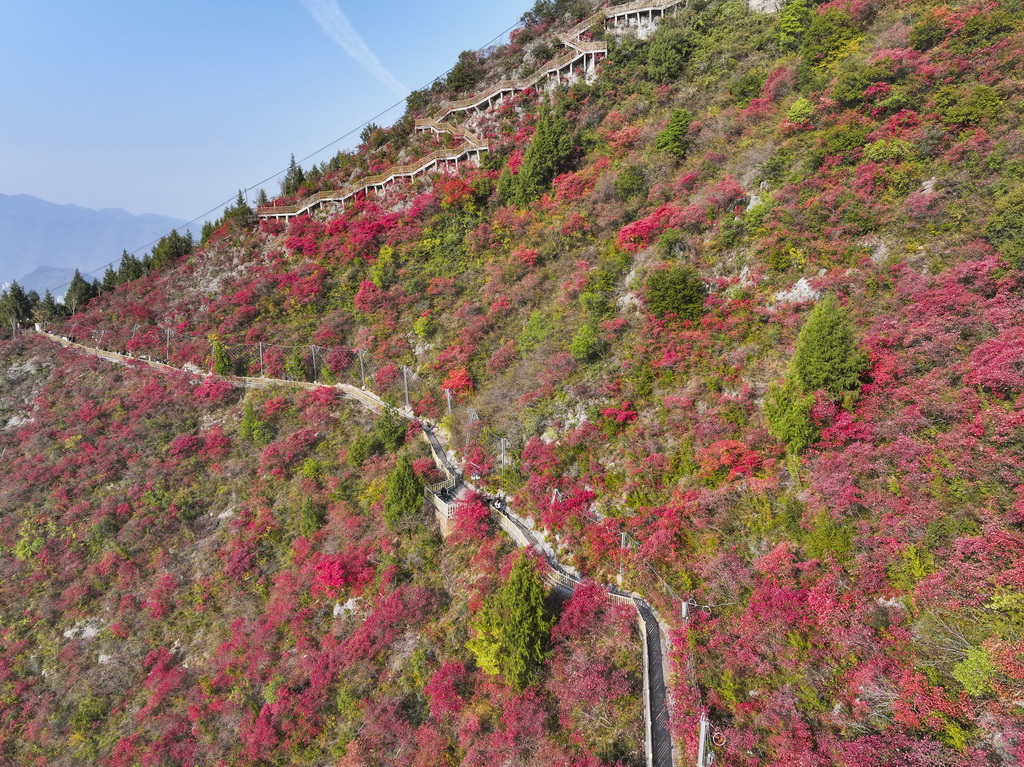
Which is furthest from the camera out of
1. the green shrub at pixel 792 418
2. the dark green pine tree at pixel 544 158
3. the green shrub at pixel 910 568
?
the dark green pine tree at pixel 544 158

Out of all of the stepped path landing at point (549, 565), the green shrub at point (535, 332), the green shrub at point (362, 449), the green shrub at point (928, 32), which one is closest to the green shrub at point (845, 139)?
the green shrub at point (928, 32)

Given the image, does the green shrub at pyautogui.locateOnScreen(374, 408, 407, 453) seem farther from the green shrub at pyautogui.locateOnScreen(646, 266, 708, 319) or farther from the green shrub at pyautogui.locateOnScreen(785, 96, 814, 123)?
the green shrub at pyautogui.locateOnScreen(785, 96, 814, 123)

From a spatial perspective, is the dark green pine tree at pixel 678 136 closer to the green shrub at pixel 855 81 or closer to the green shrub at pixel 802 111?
the green shrub at pixel 802 111

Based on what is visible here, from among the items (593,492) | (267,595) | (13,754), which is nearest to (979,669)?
(593,492)

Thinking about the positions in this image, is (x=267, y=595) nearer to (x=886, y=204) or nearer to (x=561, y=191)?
(x=561, y=191)

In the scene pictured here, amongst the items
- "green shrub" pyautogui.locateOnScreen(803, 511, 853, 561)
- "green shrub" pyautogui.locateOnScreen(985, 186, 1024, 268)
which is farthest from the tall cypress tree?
"green shrub" pyautogui.locateOnScreen(985, 186, 1024, 268)

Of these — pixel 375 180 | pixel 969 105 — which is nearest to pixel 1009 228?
pixel 969 105

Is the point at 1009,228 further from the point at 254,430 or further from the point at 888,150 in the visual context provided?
the point at 254,430
